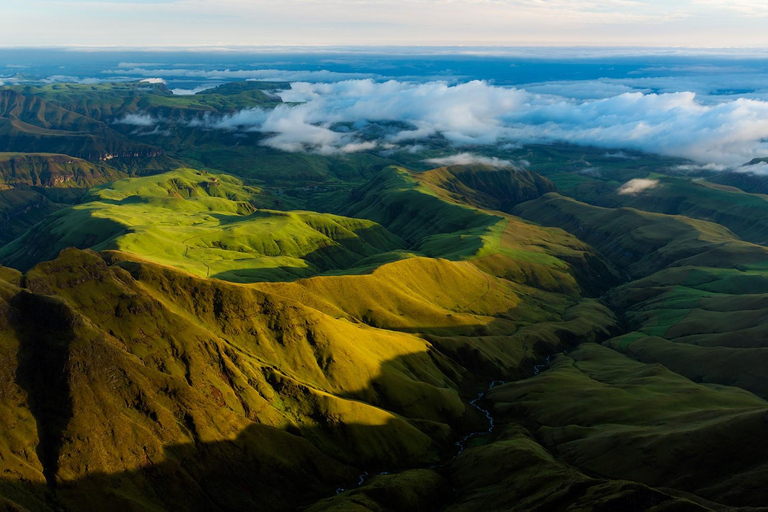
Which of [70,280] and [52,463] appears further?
[70,280]

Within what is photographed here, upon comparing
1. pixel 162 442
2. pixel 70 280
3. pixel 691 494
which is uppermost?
pixel 70 280

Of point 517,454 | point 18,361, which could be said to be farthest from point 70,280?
point 517,454

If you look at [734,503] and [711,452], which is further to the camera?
[711,452]

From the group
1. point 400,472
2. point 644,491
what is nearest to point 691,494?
point 644,491

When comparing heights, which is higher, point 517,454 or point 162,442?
point 162,442

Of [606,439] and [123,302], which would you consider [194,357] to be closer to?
[123,302]

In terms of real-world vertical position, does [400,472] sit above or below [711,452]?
below

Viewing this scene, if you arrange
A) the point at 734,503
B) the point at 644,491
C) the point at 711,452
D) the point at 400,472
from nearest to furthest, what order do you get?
the point at 644,491
the point at 734,503
the point at 711,452
the point at 400,472

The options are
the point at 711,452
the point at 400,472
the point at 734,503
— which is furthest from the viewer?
the point at 400,472

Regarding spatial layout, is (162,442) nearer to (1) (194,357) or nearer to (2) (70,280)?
(1) (194,357)
